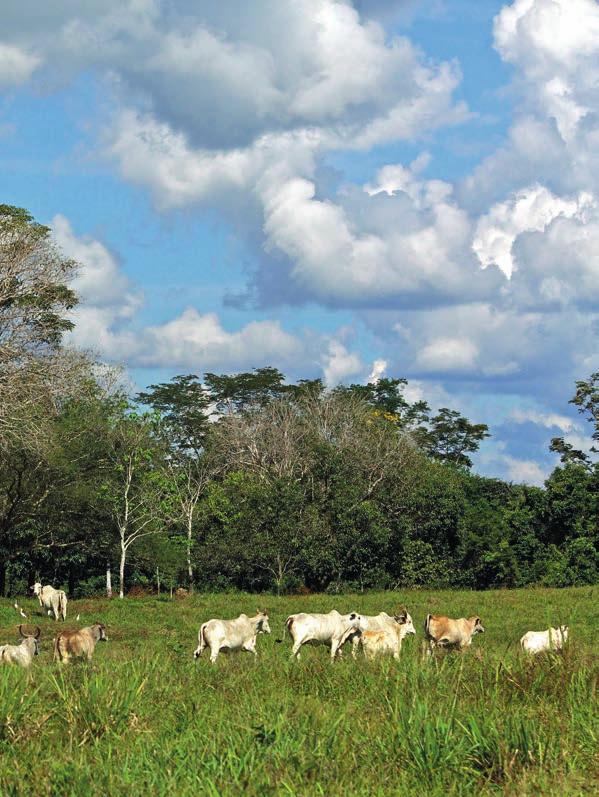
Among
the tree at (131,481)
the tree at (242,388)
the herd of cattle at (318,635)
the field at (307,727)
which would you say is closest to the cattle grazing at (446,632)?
the herd of cattle at (318,635)

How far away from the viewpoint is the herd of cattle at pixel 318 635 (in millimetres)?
13547

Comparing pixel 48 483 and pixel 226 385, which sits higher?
pixel 226 385

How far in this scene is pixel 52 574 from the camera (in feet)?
157

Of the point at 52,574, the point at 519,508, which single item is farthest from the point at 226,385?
the point at 519,508

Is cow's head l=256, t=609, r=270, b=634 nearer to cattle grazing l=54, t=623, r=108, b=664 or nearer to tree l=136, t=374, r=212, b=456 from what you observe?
cattle grazing l=54, t=623, r=108, b=664

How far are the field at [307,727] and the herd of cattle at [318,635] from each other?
135 inches

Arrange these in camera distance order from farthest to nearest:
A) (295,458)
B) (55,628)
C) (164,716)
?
(295,458), (55,628), (164,716)

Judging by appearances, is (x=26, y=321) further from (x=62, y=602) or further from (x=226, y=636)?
(x=226, y=636)

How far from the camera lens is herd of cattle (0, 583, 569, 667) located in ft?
44.4

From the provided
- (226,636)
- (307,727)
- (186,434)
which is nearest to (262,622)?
(226,636)

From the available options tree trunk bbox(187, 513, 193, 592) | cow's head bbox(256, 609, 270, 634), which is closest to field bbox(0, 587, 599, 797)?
cow's head bbox(256, 609, 270, 634)

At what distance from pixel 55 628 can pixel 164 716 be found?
668 inches

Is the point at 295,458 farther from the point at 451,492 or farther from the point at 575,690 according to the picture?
the point at 575,690

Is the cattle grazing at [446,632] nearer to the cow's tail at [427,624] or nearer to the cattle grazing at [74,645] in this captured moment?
the cow's tail at [427,624]
